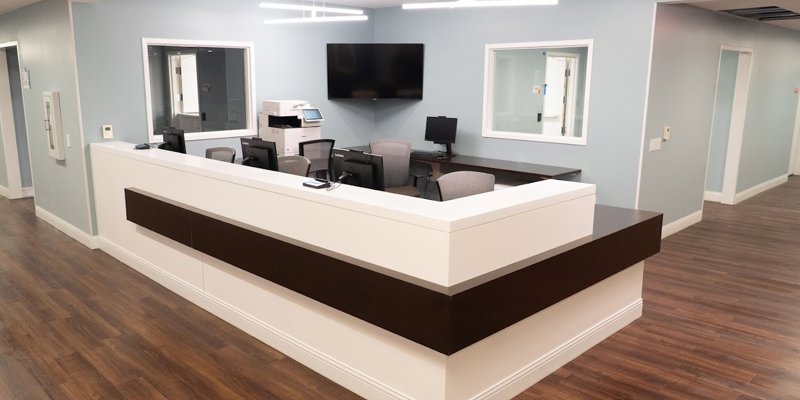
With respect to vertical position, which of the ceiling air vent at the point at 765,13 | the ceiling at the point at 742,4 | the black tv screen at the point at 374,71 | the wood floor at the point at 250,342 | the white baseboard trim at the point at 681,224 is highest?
the ceiling air vent at the point at 765,13

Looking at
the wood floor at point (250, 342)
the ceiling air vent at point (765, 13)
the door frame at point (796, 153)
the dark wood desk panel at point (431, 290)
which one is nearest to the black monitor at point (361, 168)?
the dark wood desk panel at point (431, 290)

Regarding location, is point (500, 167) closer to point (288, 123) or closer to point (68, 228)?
point (288, 123)

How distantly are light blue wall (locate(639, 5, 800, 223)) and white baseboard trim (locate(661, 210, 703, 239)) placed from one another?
0.05 m

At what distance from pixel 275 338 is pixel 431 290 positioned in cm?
150

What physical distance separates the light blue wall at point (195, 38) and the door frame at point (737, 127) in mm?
4971

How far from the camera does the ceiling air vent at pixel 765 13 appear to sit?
636cm

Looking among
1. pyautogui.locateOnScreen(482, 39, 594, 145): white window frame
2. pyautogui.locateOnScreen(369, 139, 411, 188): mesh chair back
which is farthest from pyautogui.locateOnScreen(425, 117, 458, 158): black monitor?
pyautogui.locateOnScreen(369, 139, 411, 188): mesh chair back

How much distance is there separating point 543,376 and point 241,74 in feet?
17.3

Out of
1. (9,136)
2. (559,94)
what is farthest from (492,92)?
(9,136)

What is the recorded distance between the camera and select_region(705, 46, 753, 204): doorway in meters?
7.73

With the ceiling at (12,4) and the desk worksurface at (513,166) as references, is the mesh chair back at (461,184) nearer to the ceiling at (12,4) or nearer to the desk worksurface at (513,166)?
the desk worksurface at (513,166)

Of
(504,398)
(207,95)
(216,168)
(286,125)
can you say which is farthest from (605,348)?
(207,95)

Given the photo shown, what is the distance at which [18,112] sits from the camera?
308 inches

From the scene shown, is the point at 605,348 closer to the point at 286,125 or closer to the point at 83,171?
the point at 286,125
